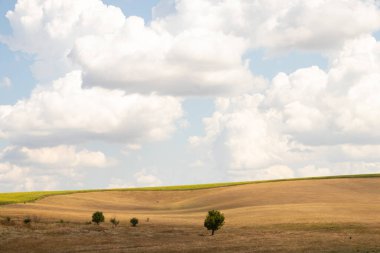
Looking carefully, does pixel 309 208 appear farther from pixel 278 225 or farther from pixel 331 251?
pixel 331 251

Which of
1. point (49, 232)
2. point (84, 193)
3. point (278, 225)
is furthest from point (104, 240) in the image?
Result: point (84, 193)

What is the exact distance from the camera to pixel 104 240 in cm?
5316

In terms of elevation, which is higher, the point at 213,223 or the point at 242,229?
the point at 213,223

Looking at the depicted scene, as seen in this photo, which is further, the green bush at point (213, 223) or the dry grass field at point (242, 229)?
the green bush at point (213, 223)

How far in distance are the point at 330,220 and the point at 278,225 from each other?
7.44 meters

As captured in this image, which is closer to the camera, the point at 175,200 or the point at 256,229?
the point at 256,229

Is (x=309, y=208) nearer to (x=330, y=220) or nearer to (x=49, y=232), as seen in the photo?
(x=330, y=220)

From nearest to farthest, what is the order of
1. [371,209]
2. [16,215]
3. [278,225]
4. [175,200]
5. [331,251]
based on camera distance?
[331,251] < [278,225] < [16,215] < [371,209] < [175,200]

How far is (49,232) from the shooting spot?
2286 inches

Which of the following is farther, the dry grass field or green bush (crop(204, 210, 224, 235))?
green bush (crop(204, 210, 224, 235))

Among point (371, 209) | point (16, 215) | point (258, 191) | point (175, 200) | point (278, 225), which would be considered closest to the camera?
point (278, 225)

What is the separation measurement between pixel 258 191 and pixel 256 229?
55.8 meters

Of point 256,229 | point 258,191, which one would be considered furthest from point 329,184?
point 256,229

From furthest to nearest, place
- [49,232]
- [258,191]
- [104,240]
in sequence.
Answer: [258,191] → [49,232] → [104,240]
